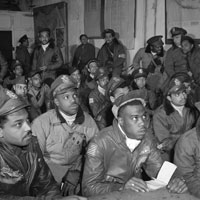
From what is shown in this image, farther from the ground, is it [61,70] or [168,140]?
[61,70]

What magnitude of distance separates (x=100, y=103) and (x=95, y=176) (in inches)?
114

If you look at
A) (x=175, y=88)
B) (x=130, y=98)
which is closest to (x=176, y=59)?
(x=175, y=88)

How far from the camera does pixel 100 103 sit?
5129 millimetres

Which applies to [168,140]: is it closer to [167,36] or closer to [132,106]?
[132,106]

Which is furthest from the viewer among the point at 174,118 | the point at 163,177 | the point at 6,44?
the point at 6,44

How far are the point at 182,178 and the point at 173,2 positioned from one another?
5346 millimetres

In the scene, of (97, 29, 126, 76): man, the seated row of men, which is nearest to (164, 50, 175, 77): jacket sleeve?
(97, 29, 126, 76): man

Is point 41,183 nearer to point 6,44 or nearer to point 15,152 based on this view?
point 15,152

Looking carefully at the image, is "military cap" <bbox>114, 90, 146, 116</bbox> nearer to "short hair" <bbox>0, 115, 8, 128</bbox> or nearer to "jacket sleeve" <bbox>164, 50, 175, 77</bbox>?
"short hair" <bbox>0, 115, 8, 128</bbox>

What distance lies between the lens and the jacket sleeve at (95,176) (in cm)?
220

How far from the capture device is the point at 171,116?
3814 millimetres

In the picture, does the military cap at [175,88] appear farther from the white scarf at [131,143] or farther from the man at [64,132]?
the white scarf at [131,143]

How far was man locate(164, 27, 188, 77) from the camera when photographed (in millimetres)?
5812

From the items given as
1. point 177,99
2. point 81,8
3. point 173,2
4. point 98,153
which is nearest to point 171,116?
point 177,99
